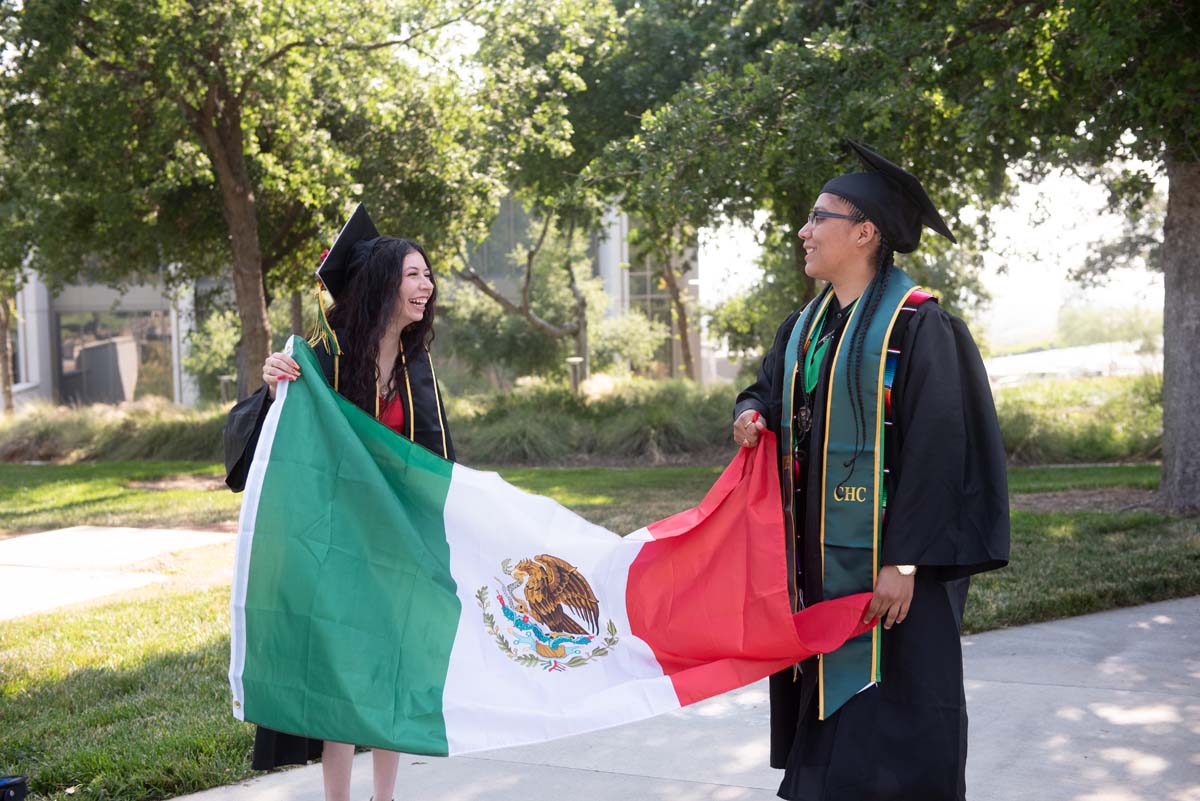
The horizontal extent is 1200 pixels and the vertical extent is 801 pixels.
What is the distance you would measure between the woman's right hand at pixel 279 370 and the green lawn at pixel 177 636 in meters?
1.83

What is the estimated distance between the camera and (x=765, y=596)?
3.45m

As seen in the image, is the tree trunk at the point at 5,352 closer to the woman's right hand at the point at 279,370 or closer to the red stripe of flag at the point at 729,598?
the woman's right hand at the point at 279,370

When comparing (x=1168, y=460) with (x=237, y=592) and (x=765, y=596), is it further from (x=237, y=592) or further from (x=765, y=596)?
(x=237, y=592)


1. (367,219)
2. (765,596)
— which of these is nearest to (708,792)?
(765,596)

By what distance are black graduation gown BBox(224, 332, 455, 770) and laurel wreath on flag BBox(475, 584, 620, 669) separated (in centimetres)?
61

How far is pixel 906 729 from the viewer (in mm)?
3213

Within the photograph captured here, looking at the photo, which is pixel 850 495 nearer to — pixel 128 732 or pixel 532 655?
pixel 532 655

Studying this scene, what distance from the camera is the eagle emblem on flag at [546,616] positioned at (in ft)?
12.0

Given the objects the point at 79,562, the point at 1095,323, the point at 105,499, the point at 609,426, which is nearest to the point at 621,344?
the point at 609,426

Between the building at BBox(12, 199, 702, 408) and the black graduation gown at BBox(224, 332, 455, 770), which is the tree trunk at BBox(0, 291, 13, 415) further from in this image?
the black graduation gown at BBox(224, 332, 455, 770)

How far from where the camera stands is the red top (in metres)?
4.03

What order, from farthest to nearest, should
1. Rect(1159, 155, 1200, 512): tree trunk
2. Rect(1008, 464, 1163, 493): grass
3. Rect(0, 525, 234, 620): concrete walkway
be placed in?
Rect(1008, 464, 1163, 493): grass, Rect(1159, 155, 1200, 512): tree trunk, Rect(0, 525, 234, 620): concrete walkway

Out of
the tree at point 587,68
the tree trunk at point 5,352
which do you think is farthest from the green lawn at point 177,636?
the tree trunk at point 5,352

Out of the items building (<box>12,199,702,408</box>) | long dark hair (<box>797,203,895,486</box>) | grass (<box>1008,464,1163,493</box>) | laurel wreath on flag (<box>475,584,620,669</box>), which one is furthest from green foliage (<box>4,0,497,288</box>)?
building (<box>12,199,702,408</box>)
